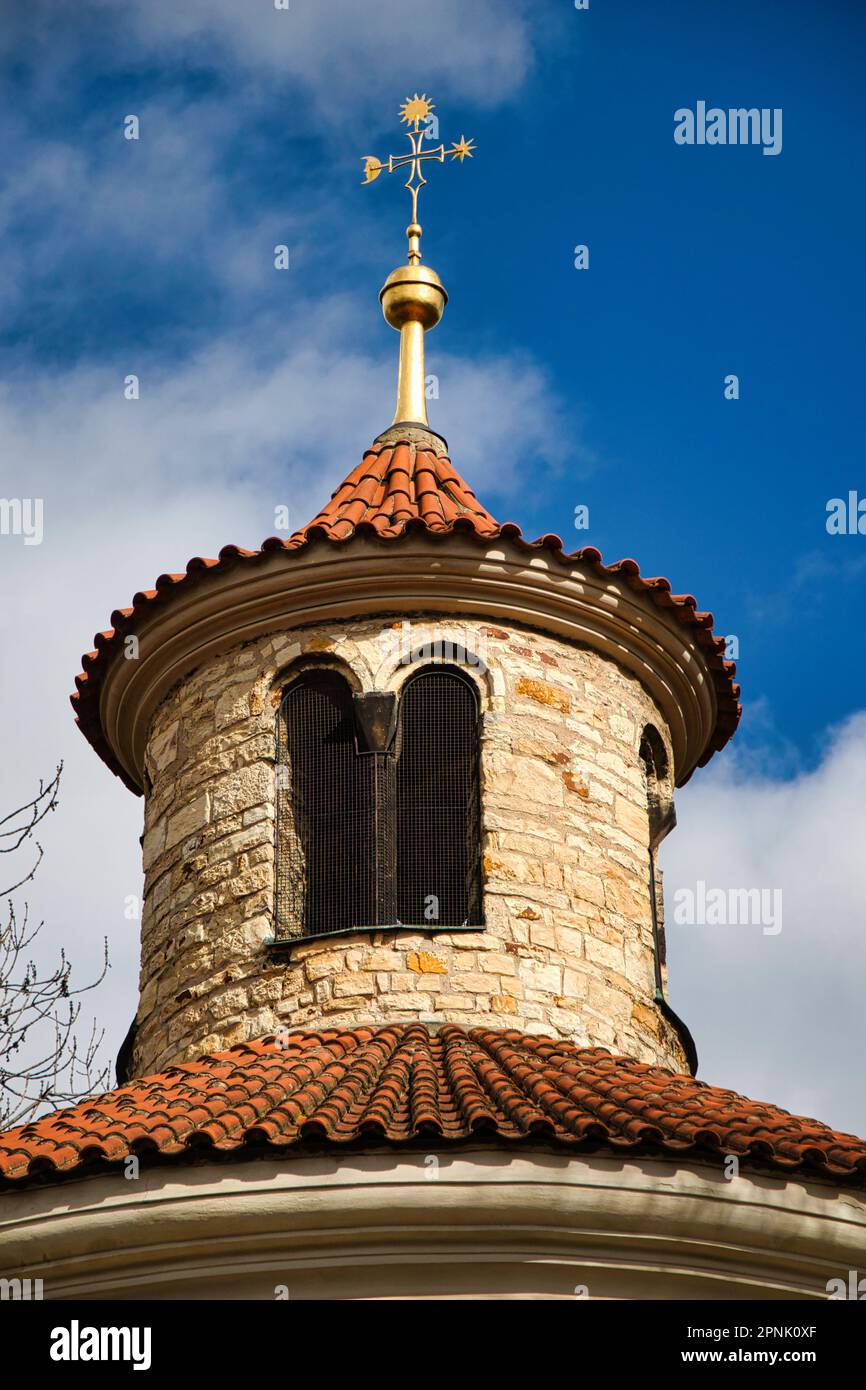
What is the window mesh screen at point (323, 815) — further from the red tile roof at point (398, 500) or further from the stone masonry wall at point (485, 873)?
the red tile roof at point (398, 500)

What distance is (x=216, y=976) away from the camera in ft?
39.5

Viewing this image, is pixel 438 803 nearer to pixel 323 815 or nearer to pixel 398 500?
pixel 323 815

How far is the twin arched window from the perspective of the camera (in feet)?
39.8

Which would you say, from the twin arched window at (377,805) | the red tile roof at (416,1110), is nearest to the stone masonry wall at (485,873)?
the twin arched window at (377,805)

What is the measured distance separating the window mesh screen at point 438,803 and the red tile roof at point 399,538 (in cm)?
82

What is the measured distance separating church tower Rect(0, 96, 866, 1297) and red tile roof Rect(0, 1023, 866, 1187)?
0.10 feet

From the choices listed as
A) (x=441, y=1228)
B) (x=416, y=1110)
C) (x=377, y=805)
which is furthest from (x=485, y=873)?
(x=441, y=1228)

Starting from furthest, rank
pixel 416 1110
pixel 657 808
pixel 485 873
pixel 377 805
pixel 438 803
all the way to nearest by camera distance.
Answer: pixel 657 808 → pixel 438 803 → pixel 377 805 → pixel 485 873 → pixel 416 1110

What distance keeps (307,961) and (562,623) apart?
240 centimetres

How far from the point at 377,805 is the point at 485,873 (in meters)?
0.68

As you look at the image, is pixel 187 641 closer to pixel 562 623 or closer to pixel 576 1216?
pixel 562 623

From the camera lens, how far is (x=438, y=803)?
1241cm

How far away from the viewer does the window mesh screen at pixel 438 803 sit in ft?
39.9
